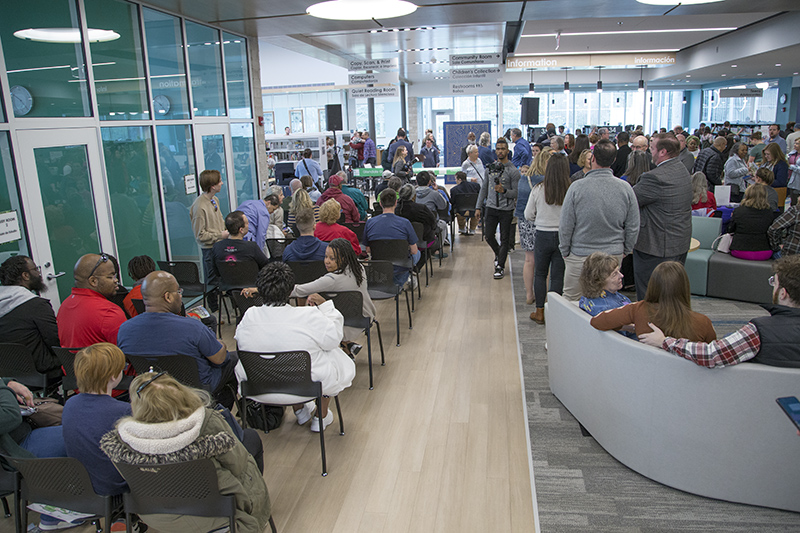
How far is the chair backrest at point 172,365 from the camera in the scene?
290cm

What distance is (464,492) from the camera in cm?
308

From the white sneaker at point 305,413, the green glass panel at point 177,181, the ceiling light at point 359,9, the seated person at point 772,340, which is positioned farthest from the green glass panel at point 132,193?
the seated person at point 772,340

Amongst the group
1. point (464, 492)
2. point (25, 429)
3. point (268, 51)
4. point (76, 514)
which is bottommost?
point (464, 492)

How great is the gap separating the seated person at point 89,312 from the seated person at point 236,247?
173cm

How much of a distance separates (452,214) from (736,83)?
20425mm

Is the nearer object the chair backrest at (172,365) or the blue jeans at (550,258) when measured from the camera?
the chair backrest at (172,365)

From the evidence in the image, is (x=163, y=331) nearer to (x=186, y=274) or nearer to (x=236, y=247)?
(x=236, y=247)

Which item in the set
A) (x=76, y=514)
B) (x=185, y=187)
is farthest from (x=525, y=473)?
(x=185, y=187)

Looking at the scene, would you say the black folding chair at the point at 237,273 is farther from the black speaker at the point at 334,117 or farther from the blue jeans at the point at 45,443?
the black speaker at the point at 334,117

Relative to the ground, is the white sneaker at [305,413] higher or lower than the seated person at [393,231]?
lower

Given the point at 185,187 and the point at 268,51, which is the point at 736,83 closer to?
the point at 268,51

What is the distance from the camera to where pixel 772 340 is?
8.19 feet

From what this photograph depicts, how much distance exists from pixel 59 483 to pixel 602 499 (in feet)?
8.21

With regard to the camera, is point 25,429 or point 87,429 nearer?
point 87,429
